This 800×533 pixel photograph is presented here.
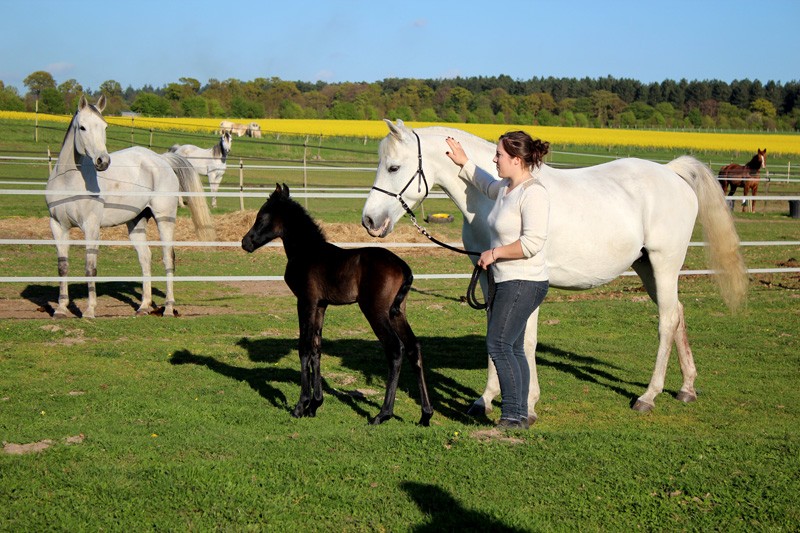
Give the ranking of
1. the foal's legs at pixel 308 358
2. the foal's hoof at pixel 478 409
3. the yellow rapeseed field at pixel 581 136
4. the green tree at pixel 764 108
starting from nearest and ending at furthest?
the foal's legs at pixel 308 358, the foal's hoof at pixel 478 409, the yellow rapeseed field at pixel 581 136, the green tree at pixel 764 108

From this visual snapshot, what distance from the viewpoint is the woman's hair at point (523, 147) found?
4.67m

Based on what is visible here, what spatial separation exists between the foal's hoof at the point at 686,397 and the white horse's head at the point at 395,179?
9.50ft

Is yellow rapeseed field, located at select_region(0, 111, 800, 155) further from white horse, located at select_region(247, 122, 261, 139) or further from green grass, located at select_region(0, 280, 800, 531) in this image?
green grass, located at select_region(0, 280, 800, 531)

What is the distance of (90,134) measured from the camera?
9.65m

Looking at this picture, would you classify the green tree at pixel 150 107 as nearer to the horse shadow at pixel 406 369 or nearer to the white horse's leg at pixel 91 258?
the white horse's leg at pixel 91 258

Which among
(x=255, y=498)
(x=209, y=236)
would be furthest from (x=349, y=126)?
(x=255, y=498)

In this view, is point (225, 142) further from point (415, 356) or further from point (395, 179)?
point (415, 356)

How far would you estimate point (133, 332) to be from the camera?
8844 mm

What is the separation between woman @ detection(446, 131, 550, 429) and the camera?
462cm

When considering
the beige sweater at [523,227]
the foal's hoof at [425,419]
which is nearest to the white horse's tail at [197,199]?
the foal's hoof at [425,419]

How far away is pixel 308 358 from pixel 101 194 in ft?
17.1

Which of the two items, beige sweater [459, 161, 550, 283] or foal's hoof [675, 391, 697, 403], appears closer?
beige sweater [459, 161, 550, 283]

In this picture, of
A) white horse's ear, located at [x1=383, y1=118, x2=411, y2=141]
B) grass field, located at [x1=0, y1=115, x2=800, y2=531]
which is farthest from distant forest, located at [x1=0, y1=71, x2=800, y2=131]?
white horse's ear, located at [x1=383, y1=118, x2=411, y2=141]

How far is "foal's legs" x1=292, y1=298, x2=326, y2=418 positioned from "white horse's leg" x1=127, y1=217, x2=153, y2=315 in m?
5.23
